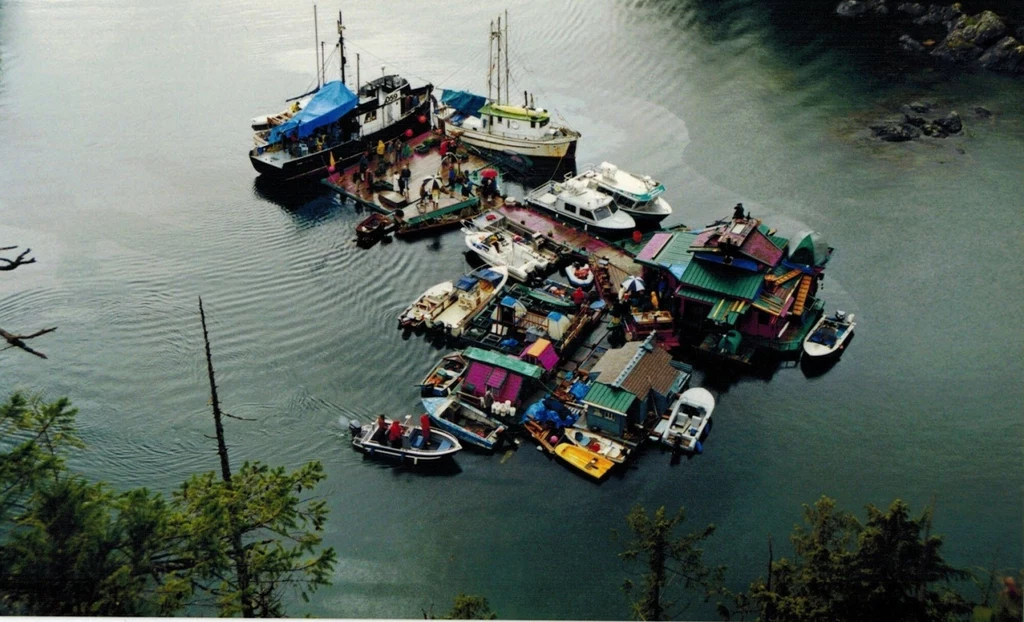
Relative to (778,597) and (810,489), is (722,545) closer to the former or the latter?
(810,489)

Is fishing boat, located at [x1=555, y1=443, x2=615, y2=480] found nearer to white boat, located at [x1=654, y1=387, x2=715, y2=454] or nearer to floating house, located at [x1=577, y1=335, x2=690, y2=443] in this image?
floating house, located at [x1=577, y1=335, x2=690, y2=443]

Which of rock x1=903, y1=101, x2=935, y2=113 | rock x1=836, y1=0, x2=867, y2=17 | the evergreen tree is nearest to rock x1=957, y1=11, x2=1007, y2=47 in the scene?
rock x1=836, y1=0, x2=867, y2=17

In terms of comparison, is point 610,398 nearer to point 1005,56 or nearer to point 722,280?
point 722,280

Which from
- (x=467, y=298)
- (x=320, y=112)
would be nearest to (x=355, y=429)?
(x=467, y=298)

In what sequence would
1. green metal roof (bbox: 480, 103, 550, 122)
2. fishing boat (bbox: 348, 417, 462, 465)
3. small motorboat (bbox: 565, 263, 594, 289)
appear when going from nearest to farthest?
fishing boat (bbox: 348, 417, 462, 465)
small motorboat (bbox: 565, 263, 594, 289)
green metal roof (bbox: 480, 103, 550, 122)

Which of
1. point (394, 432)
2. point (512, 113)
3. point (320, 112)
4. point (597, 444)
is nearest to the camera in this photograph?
point (394, 432)

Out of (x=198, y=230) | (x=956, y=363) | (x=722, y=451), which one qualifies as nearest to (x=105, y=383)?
(x=198, y=230)
